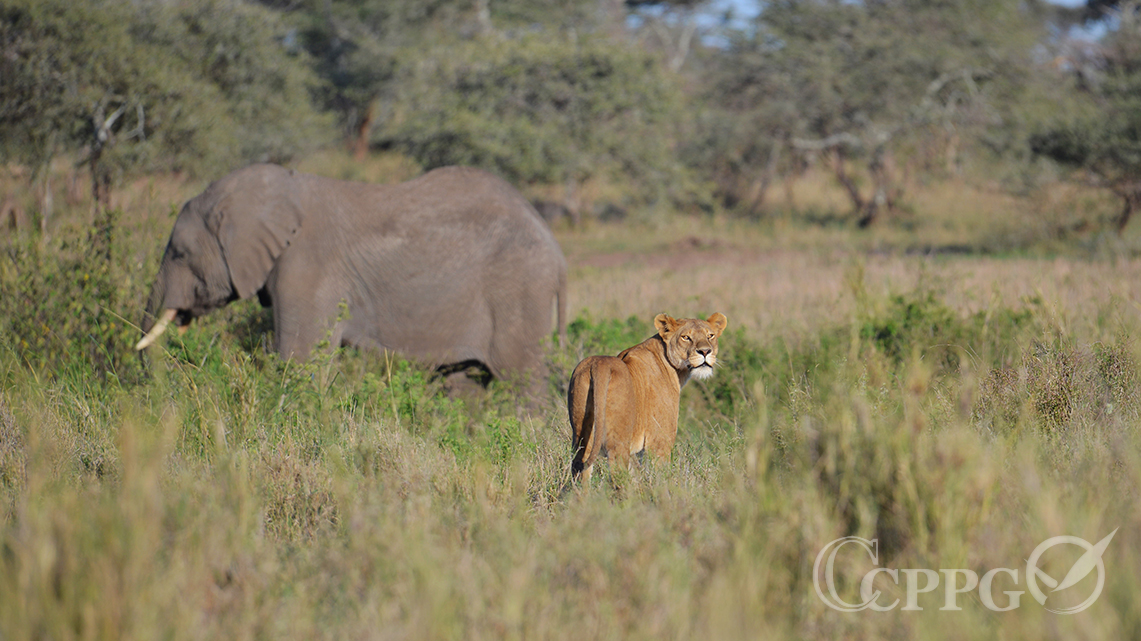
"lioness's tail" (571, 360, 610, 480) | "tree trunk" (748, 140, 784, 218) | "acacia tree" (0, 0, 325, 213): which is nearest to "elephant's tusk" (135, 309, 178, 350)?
"lioness's tail" (571, 360, 610, 480)

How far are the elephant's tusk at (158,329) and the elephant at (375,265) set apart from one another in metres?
0.01

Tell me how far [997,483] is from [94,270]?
6.04 metres

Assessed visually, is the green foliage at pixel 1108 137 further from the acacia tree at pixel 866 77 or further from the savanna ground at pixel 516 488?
the savanna ground at pixel 516 488

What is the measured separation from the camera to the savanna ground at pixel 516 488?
2598mm

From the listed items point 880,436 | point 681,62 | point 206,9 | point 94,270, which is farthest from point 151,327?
point 681,62

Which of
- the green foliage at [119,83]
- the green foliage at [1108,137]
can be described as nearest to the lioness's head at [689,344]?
the green foliage at [119,83]

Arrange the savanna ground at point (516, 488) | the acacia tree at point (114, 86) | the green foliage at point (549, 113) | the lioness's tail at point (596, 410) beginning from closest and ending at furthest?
the savanna ground at point (516, 488) → the lioness's tail at point (596, 410) → the acacia tree at point (114, 86) → the green foliage at point (549, 113)

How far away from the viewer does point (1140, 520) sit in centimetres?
297

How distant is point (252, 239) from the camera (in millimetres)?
6398

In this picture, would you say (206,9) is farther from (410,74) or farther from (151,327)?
(151,327)

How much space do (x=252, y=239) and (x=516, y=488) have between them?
3.56m

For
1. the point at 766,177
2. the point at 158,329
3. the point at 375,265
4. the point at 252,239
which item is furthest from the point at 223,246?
the point at 766,177

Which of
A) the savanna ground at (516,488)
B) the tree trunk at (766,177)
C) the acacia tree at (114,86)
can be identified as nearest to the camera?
the savanna ground at (516,488)

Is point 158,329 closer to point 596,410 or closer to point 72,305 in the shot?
point 72,305
